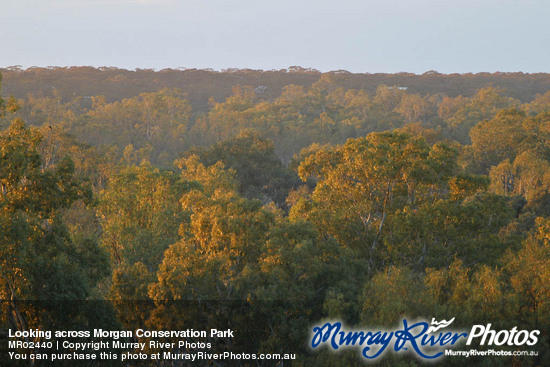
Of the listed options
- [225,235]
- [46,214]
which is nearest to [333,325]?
[225,235]

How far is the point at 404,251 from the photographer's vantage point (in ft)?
70.9

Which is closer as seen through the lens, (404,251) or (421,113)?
(404,251)

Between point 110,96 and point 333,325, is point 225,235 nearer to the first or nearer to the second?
point 333,325

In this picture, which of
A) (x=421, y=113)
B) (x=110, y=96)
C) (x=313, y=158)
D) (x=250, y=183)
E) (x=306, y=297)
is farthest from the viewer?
(x=110, y=96)

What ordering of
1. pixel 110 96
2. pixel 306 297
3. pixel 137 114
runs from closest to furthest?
pixel 306 297
pixel 137 114
pixel 110 96

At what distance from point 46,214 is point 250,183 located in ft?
114

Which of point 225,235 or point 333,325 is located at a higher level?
point 225,235

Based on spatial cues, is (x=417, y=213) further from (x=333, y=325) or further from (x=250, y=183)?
(x=250, y=183)
